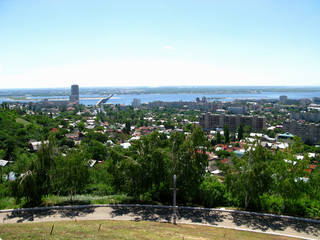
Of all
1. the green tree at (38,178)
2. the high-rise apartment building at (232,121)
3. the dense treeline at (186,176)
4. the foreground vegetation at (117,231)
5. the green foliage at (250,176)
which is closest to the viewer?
the foreground vegetation at (117,231)

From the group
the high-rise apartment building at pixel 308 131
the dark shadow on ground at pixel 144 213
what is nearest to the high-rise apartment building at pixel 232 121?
the high-rise apartment building at pixel 308 131

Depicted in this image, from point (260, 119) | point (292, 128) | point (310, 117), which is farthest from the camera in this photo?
point (310, 117)

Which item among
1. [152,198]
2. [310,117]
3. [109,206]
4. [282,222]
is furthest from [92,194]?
[310,117]

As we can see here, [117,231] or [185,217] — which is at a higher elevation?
[117,231]

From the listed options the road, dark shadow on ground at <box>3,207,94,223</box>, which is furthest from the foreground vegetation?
dark shadow on ground at <box>3,207,94,223</box>

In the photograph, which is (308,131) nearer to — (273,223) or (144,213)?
(273,223)

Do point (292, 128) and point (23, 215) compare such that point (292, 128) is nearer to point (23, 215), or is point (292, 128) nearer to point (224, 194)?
point (224, 194)

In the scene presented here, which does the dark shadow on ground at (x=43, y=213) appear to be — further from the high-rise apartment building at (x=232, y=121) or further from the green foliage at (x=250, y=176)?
the high-rise apartment building at (x=232, y=121)

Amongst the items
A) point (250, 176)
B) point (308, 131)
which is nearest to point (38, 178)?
point (250, 176)
